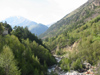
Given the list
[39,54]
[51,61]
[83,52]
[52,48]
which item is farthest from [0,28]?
[52,48]

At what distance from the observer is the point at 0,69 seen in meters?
34.6

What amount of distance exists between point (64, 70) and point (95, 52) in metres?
29.6

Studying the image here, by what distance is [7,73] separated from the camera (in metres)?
34.4

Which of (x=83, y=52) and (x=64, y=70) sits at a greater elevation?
(x=83, y=52)

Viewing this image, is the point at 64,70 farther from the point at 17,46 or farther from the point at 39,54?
the point at 17,46

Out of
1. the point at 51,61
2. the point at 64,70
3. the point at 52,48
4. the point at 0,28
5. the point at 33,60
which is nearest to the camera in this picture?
the point at 33,60

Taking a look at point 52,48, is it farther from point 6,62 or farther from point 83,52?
point 6,62

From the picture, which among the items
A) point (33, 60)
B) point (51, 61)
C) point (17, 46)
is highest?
point (17, 46)

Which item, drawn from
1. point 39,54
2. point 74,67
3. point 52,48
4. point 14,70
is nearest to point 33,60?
point 39,54

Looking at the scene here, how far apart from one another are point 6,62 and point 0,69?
9.50 feet

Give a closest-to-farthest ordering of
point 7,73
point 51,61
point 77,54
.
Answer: point 7,73
point 51,61
point 77,54

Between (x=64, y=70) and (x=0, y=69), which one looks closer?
(x=0, y=69)

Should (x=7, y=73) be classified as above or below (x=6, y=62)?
below

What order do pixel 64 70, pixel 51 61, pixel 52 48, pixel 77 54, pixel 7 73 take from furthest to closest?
pixel 52 48 → pixel 77 54 → pixel 51 61 → pixel 64 70 → pixel 7 73
